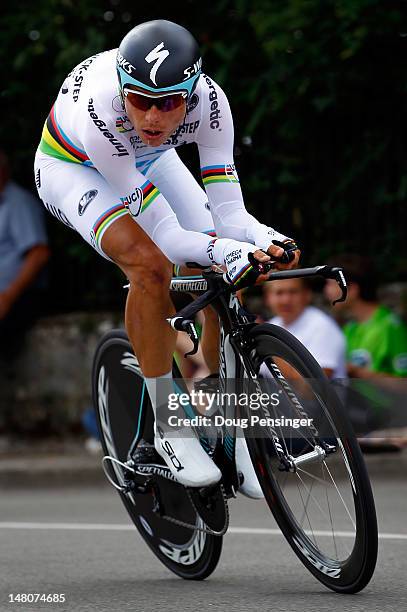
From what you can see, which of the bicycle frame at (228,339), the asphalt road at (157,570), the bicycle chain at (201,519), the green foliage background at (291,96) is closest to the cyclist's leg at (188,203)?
the bicycle frame at (228,339)

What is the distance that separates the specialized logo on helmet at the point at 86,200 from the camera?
5.61 meters

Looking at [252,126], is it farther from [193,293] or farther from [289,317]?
[193,293]

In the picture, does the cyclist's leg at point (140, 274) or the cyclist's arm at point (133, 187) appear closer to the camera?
the cyclist's arm at point (133, 187)

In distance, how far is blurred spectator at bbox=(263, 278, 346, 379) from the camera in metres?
9.45

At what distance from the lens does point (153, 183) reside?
230 inches

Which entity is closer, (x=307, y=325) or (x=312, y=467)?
(x=312, y=467)

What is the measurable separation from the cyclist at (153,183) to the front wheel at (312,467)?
0.77ft

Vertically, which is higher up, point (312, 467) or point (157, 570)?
point (312, 467)

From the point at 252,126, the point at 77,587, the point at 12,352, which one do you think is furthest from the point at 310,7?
the point at 77,587

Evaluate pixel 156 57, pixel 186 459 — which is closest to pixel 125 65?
pixel 156 57

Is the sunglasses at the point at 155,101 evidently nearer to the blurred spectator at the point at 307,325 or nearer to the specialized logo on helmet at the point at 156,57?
the specialized logo on helmet at the point at 156,57

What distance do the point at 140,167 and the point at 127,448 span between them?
Answer: 1.23m

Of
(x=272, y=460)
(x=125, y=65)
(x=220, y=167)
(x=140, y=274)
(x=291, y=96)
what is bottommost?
(x=291, y=96)

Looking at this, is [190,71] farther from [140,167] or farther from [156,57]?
[140,167]
